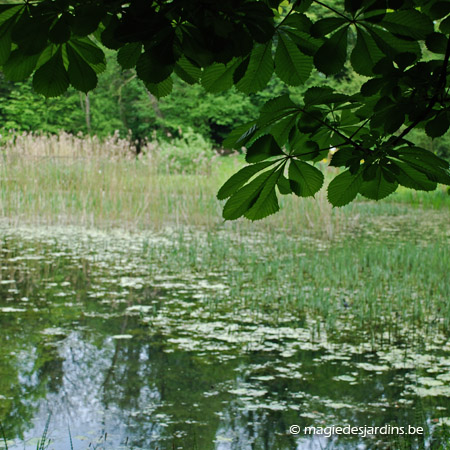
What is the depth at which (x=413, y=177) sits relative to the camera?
1.09 metres

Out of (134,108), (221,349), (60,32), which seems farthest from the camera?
(134,108)

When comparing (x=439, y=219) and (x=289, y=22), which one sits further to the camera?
(x=439, y=219)

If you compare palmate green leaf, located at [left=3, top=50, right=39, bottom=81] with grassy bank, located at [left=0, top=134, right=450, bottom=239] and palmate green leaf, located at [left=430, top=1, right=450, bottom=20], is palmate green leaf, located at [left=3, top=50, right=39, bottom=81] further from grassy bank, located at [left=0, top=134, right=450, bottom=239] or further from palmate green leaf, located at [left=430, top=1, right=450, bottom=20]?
grassy bank, located at [left=0, top=134, right=450, bottom=239]

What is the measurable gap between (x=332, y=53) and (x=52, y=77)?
0.47 meters

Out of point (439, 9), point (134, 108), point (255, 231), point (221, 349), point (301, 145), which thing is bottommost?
point (221, 349)

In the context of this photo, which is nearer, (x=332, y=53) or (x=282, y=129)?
(x=332, y=53)

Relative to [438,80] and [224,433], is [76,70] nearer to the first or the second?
[438,80]

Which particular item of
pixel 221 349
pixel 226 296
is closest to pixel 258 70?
pixel 221 349

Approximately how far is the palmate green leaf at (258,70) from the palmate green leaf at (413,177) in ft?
0.92

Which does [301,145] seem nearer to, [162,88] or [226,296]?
[162,88]

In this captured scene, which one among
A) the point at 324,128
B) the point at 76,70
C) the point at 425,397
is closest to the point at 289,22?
the point at 324,128

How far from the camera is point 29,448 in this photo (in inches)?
90.3

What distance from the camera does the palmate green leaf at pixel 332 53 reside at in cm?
101

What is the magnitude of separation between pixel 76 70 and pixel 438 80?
611 mm
